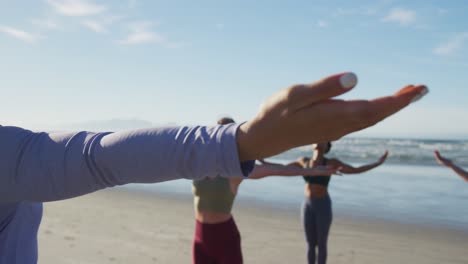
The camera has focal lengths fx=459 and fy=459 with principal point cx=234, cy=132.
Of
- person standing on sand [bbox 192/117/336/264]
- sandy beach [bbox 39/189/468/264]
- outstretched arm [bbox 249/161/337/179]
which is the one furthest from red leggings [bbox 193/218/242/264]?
sandy beach [bbox 39/189/468/264]

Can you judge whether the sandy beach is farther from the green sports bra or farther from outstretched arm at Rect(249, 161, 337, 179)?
outstretched arm at Rect(249, 161, 337, 179)

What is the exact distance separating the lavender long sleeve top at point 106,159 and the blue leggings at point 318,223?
580cm

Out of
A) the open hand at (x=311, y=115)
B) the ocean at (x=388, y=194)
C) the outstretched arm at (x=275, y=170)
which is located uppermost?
the open hand at (x=311, y=115)

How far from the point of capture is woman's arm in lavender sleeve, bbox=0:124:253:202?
0.93 m

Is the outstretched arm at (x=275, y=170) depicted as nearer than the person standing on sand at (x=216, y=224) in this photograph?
Yes

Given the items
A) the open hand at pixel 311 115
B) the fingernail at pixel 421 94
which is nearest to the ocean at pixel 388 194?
the fingernail at pixel 421 94

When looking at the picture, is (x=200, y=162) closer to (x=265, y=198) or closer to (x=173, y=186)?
(x=265, y=198)

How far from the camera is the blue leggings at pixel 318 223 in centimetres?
653

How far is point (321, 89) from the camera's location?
87cm

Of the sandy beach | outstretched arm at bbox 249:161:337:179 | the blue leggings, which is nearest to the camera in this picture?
outstretched arm at bbox 249:161:337:179

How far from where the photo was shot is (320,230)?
21.4 feet

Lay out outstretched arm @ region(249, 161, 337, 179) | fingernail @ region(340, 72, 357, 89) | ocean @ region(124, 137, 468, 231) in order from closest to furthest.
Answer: fingernail @ region(340, 72, 357, 89) < outstretched arm @ region(249, 161, 337, 179) < ocean @ region(124, 137, 468, 231)

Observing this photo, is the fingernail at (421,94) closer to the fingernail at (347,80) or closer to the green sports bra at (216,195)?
the fingernail at (347,80)

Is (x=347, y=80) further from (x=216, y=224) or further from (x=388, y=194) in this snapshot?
(x=388, y=194)
